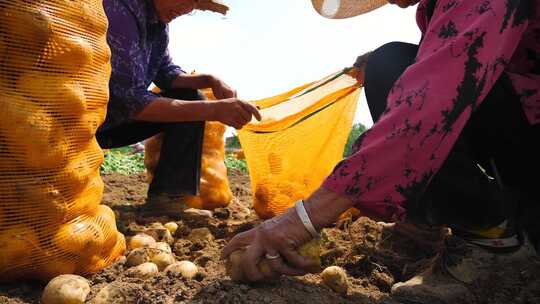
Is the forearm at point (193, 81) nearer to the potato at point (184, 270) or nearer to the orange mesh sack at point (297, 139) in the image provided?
the orange mesh sack at point (297, 139)

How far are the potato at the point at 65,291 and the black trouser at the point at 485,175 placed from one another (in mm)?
1220

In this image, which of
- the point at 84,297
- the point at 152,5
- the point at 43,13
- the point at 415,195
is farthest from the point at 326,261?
the point at 152,5

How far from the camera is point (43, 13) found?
4.83 feet

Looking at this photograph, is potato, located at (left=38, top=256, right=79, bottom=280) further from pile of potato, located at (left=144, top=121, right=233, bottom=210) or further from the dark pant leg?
pile of potato, located at (left=144, top=121, right=233, bottom=210)

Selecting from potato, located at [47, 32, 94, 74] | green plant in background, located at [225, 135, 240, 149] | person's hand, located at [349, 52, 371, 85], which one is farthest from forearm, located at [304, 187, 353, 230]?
green plant in background, located at [225, 135, 240, 149]

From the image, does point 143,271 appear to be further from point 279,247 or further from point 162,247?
point 279,247

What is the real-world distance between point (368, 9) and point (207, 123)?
151 centimetres

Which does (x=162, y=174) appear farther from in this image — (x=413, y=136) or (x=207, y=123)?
(x=413, y=136)

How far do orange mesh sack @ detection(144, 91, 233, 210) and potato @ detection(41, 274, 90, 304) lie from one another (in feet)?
5.79

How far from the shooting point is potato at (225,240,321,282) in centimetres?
142

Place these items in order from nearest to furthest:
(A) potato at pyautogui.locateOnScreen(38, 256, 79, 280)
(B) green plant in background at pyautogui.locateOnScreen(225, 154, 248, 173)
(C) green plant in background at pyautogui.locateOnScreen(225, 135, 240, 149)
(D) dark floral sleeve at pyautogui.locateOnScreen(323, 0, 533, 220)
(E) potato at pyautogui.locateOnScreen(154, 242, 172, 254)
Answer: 1. (D) dark floral sleeve at pyautogui.locateOnScreen(323, 0, 533, 220)
2. (A) potato at pyautogui.locateOnScreen(38, 256, 79, 280)
3. (E) potato at pyautogui.locateOnScreen(154, 242, 172, 254)
4. (B) green plant in background at pyautogui.locateOnScreen(225, 154, 248, 173)
5. (C) green plant in background at pyautogui.locateOnScreen(225, 135, 240, 149)

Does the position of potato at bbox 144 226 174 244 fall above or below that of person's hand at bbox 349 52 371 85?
below

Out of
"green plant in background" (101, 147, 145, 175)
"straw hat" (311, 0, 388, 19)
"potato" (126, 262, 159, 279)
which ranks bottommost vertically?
"green plant in background" (101, 147, 145, 175)

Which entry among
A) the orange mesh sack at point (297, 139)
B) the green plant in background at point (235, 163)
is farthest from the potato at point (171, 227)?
the green plant in background at point (235, 163)
